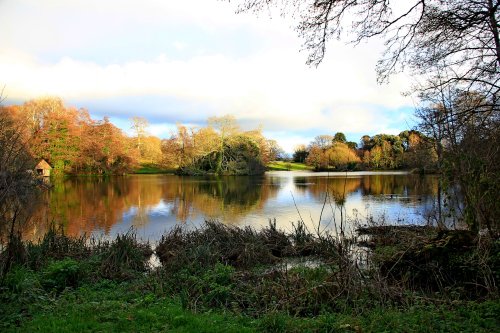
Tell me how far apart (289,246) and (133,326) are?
9.67 metres

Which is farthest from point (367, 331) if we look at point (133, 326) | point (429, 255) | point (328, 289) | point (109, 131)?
point (109, 131)

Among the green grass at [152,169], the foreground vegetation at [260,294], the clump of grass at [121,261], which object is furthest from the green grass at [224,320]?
the green grass at [152,169]

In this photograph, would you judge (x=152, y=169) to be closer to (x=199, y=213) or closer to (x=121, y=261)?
(x=199, y=213)

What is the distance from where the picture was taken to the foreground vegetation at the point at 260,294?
16.9ft

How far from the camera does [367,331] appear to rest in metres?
4.92

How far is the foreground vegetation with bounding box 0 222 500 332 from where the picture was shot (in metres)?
5.16

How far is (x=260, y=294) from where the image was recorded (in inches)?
280

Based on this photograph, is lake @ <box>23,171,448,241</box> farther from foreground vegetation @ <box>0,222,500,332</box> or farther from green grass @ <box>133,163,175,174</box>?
green grass @ <box>133,163,175,174</box>

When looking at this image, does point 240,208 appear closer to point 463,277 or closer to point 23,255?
point 23,255

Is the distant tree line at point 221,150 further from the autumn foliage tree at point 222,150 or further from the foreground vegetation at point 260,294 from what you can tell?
the foreground vegetation at point 260,294

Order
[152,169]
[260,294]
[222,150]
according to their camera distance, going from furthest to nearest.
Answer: [152,169], [222,150], [260,294]

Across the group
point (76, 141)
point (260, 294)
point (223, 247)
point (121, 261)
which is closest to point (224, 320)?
point (260, 294)

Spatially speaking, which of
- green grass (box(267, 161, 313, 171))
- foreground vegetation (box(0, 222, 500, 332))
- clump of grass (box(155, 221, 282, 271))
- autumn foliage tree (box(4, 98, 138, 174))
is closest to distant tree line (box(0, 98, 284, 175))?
autumn foliage tree (box(4, 98, 138, 174))

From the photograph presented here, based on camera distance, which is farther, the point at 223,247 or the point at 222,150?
the point at 222,150
